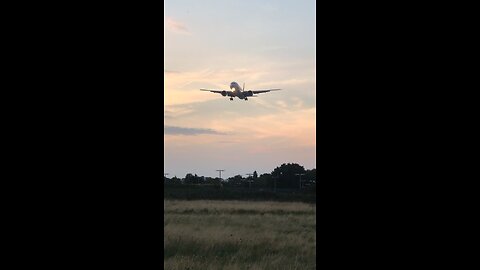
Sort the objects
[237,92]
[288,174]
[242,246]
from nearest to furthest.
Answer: [242,246] → [237,92] → [288,174]

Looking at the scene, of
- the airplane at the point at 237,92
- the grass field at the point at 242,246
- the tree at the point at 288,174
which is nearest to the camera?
the grass field at the point at 242,246

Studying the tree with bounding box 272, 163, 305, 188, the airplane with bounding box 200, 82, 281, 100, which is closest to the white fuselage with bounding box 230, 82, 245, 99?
the airplane with bounding box 200, 82, 281, 100

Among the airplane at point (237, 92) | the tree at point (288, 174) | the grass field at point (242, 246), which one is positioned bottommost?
the grass field at point (242, 246)

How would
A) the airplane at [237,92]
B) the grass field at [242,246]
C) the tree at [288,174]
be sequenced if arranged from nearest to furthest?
the grass field at [242,246]
the airplane at [237,92]
the tree at [288,174]

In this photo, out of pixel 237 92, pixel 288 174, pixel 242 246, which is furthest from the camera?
pixel 288 174

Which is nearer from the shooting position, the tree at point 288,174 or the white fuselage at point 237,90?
the white fuselage at point 237,90

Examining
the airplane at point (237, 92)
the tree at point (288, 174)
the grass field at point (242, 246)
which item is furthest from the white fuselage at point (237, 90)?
the tree at point (288, 174)

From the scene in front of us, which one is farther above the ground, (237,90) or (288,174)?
(237,90)

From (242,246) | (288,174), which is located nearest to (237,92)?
(288,174)

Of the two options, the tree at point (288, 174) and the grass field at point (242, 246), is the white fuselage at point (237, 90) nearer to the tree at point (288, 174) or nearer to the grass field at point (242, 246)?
the grass field at point (242, 246)

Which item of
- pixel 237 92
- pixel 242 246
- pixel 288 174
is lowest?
pixel 242 246

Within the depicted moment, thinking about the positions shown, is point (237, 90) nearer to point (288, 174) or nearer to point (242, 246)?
point (288, 174)
